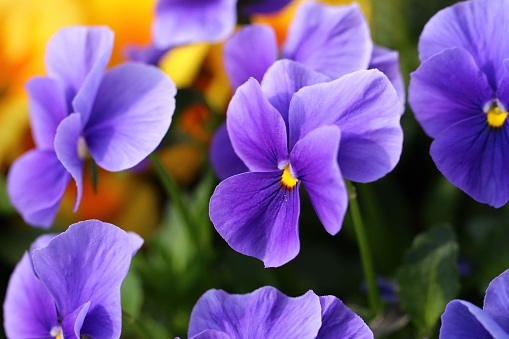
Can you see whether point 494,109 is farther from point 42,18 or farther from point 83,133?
point 42,18

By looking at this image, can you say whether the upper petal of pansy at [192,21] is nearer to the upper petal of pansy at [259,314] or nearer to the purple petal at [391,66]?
the purple petal at [391,66]

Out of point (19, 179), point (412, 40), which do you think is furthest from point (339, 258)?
point (19, 179)

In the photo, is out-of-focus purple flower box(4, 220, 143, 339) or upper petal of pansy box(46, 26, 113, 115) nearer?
out-of-focus purple flower box(4, 220, 143, 339)

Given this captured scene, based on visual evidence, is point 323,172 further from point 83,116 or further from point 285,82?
point 83,116

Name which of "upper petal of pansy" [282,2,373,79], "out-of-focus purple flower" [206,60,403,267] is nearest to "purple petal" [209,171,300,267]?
"out-of-focus purple flower" [206,60,403,267]

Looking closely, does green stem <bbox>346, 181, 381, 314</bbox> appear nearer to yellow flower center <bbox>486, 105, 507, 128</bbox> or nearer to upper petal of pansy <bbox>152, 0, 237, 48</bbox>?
yellow flower center <bbox>486, 105, 507, 128</bbox>
